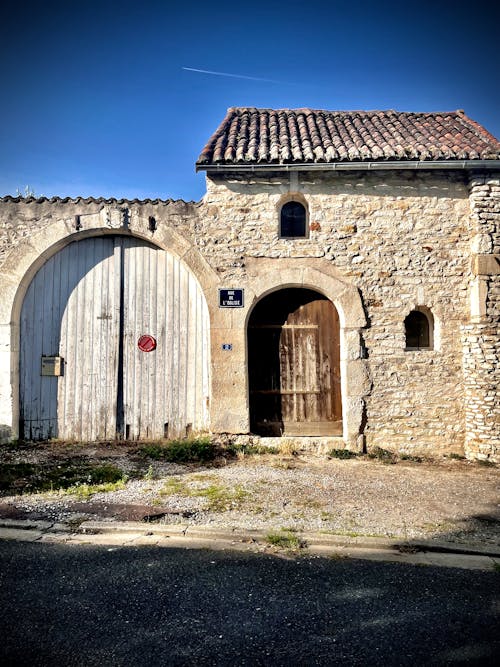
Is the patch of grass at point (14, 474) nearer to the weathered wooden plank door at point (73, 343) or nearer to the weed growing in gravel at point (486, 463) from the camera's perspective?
the weathered wooden plank door at point (73, 343)

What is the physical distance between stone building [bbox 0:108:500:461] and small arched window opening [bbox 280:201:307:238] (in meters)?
0.02

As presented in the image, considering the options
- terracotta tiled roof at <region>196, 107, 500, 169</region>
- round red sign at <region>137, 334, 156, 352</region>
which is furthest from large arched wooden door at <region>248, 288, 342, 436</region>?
terracotta tiled roof at <region>196, 107, 500, 169</region>

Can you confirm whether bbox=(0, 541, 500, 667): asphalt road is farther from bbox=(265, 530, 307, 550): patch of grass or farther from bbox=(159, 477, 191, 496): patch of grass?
bbox=(159, 477, 191, 496): patch of grass

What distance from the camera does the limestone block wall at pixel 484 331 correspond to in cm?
654

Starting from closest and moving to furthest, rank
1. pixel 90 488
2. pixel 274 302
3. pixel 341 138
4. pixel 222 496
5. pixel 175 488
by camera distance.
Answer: pixel 222 496 < pixel 90 488 < pixel 175 488 < pixel 274 302 < pixel 341 138

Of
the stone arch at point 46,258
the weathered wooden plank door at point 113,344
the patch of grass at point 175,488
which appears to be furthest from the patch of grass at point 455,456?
the stone arch at point 46,258

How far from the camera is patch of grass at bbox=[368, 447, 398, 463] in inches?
255

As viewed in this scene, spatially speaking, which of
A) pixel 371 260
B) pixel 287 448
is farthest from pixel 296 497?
pixel 371 260

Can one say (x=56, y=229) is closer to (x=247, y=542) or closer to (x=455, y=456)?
(x=247, y=542)

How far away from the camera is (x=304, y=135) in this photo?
7691 mm

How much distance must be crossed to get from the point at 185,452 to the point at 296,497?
6.87 feet

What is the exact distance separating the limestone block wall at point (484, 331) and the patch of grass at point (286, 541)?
412 centimetres

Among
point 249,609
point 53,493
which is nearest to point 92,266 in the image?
point 53,493

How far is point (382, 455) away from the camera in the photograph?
6.59 m
